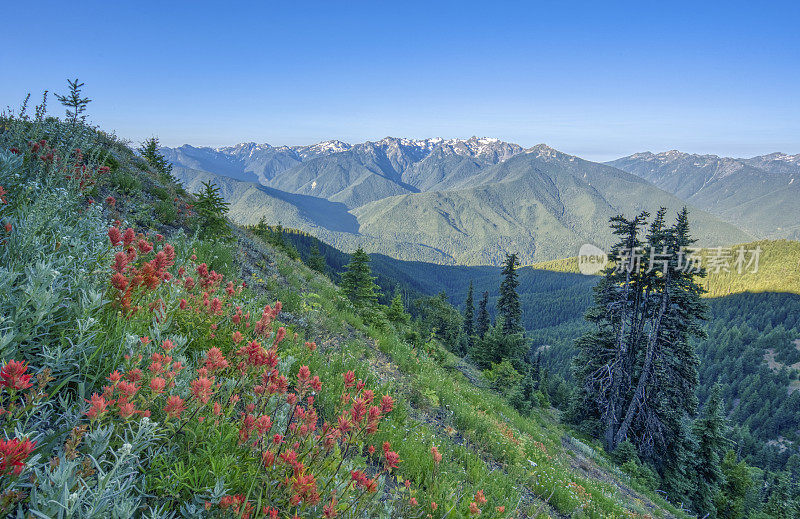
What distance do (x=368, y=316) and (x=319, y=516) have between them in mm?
9649

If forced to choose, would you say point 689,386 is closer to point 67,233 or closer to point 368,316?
point 368,316

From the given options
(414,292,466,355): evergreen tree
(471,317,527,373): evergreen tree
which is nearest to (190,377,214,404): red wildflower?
(471,317,527,373): evergreen tree

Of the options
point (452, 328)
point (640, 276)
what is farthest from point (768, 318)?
point (640, 276)

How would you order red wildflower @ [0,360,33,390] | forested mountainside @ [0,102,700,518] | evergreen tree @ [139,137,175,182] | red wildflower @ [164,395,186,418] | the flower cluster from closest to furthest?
red wildflower @ [0,360,33,390] < forested mountainside @ [0,102,700,518] < red wildflower @ [164,395,186,418] < the flower cluster < evergreen tree @ [139,137,175,182]

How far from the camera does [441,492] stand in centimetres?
330

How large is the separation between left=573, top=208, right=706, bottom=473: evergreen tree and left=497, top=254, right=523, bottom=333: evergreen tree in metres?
11.5

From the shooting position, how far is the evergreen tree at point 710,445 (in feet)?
67.9

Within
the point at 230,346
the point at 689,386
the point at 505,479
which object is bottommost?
the point at 689,386

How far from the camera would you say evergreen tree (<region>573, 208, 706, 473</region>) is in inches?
755

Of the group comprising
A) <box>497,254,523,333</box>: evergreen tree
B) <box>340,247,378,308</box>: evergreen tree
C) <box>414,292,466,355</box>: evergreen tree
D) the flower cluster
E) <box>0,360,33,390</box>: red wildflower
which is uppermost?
the flower cluster

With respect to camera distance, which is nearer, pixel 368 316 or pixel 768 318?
pixel 368 316

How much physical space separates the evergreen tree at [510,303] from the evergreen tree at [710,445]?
14.1m

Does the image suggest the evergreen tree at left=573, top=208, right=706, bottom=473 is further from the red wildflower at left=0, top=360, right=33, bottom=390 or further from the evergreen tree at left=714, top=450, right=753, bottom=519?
the red wildflower at left=0, top=360, right=33, bottom=390

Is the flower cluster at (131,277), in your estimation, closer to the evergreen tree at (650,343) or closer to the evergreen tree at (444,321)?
the evergreen tree at (650,343)
